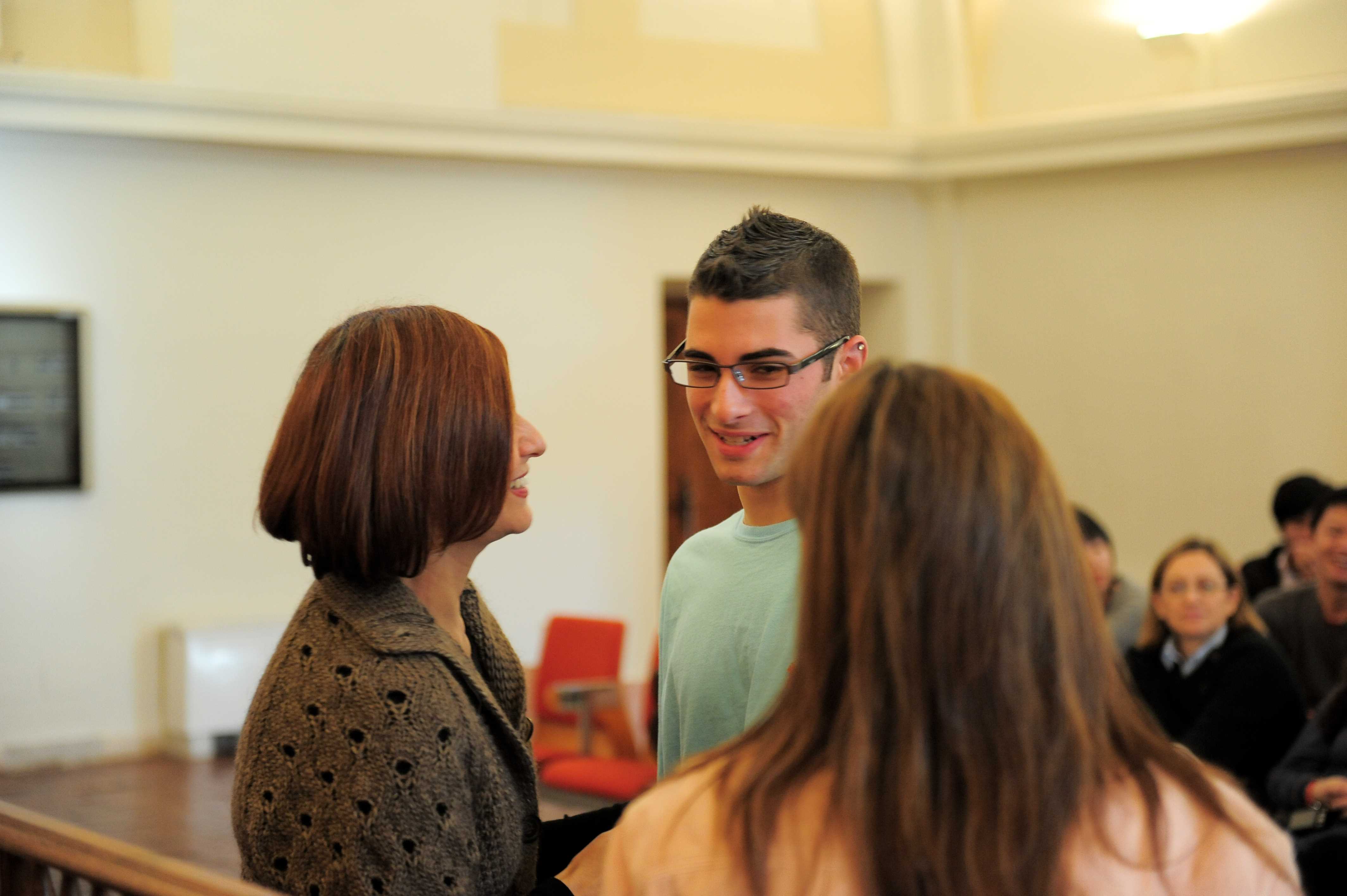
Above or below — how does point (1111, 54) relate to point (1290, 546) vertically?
above

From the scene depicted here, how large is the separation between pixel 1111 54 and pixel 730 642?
25.2 ft

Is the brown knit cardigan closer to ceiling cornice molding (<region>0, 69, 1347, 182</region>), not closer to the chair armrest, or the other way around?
the chair armrest

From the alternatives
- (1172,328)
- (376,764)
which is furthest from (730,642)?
(1172,328)

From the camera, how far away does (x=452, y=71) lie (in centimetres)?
795

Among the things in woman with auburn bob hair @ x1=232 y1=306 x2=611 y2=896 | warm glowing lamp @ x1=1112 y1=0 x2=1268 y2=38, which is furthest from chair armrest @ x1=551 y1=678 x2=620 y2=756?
warm glowing lamp @ x1=1112 y1=0 x2=1268 y2=38

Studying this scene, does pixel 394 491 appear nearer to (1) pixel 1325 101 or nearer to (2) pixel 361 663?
(2) pixel 361 663

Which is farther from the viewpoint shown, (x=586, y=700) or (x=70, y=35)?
(x=70, y=35)

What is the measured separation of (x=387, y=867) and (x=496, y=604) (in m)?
6.87

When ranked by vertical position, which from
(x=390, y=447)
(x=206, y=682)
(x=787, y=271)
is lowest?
(x=206, y=682)

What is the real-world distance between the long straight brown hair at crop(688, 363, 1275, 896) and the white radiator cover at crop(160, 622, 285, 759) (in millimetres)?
6722

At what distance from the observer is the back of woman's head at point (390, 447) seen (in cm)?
171

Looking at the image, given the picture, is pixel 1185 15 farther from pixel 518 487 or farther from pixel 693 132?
pixel 518 487

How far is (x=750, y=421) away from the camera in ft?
6.16

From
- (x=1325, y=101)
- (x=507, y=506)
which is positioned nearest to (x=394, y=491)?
(x=507, y=506)
